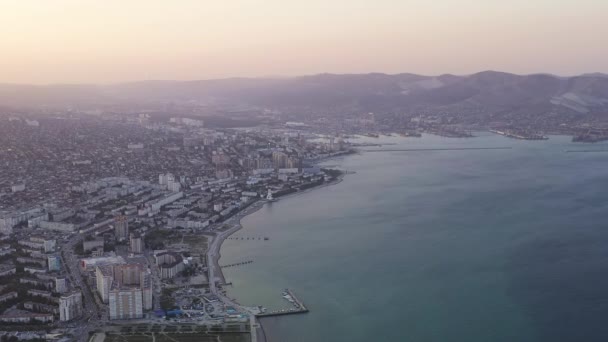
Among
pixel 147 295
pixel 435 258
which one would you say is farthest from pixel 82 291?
pixel 435 258

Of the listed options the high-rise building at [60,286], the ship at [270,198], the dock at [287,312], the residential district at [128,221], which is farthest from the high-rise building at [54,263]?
the ship at [270,198]

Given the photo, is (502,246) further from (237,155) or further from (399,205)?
(237,155)

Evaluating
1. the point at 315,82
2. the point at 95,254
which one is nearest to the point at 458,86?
the point at 315,82

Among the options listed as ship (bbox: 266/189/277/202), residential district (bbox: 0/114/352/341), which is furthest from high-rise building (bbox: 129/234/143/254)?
ship (bbox: 266/189/277/202)

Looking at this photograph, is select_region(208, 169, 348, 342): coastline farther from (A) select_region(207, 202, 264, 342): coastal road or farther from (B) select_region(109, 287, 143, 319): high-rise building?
(B) select_region(109, 287, 143, 319): high-rise building

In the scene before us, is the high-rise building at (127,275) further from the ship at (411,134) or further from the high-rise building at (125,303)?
the ship at (411,134)

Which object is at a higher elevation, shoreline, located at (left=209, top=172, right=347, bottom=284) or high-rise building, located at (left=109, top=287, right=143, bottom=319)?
high-rise building, located at (left=109, top=287, right=143, bottom=319)
